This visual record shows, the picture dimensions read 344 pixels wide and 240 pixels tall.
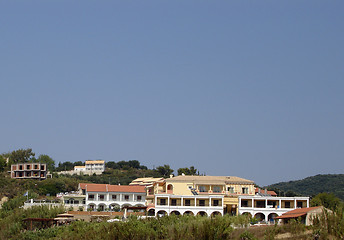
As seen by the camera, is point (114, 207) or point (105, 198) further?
point (105, 198)

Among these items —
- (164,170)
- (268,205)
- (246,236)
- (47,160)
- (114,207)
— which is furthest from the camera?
(47,160)

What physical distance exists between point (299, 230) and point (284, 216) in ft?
66.7

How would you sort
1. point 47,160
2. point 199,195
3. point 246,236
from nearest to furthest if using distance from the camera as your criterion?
point 246,236 < point 199,195 < point 47,160

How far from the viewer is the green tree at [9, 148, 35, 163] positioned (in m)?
153

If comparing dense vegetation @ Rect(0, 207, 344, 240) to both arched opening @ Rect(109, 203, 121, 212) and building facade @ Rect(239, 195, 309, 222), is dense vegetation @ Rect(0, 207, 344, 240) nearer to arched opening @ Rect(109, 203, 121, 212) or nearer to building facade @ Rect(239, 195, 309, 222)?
building facade @ Rect(239, 195, 309, 222)

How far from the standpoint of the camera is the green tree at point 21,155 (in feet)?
502

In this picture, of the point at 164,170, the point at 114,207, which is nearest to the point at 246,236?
the point at 114,207

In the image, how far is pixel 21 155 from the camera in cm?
15450

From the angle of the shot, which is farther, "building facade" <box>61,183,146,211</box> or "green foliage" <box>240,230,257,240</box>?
"building facade" <box>61,183,146,211</box>

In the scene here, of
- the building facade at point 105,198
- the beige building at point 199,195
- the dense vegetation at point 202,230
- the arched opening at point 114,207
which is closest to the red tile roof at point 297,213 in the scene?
the beige building at point 199,195

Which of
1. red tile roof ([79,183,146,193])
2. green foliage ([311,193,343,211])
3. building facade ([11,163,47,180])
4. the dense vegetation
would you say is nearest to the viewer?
the dense vegetation

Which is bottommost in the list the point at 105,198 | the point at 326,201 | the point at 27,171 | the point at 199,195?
the point at 326,201

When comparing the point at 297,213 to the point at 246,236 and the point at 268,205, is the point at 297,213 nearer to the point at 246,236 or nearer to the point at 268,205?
the point at 268,205

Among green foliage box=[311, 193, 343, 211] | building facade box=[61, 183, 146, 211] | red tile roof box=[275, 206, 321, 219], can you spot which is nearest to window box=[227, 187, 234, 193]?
red tile roof box=[275, 206, 321, 219]
